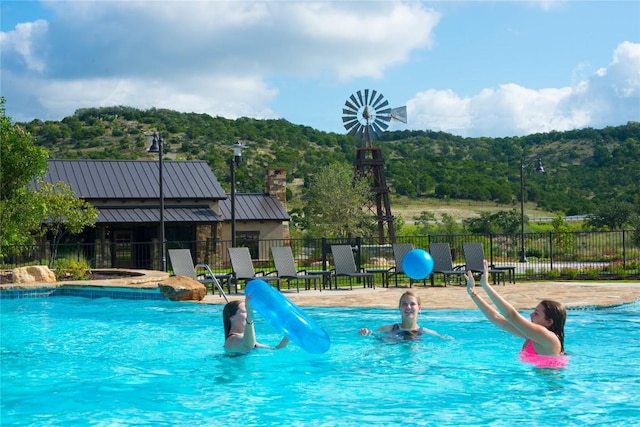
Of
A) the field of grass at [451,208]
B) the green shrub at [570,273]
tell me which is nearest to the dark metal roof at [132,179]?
the green shrub at [570,273]

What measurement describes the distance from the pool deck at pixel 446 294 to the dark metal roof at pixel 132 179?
16355 millimetres

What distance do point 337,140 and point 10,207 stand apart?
66869 mm

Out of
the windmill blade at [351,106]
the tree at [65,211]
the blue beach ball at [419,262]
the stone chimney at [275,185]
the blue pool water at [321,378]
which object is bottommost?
the blue pool water at [321,378]

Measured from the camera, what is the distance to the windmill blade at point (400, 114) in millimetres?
43312

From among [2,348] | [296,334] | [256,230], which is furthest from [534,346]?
[256,230]

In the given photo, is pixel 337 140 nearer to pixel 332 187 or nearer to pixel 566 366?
pixel 332 187

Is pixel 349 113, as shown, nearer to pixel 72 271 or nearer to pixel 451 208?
pixel 72 271

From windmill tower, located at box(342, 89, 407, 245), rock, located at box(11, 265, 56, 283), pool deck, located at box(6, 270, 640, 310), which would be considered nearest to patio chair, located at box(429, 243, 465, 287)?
pool deck, located at box(6, 270, 640, 310)

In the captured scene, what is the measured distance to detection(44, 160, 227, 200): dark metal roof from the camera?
3388 cm

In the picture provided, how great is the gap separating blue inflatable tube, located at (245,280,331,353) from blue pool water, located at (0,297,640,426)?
2.09ft

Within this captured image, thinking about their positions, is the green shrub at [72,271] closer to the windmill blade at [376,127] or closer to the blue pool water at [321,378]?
the blue pool water at [321,378]

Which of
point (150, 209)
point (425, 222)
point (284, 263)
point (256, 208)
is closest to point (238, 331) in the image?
point (284, 263)

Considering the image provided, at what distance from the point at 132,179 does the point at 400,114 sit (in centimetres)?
1612

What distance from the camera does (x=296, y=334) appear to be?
25.6 ft
